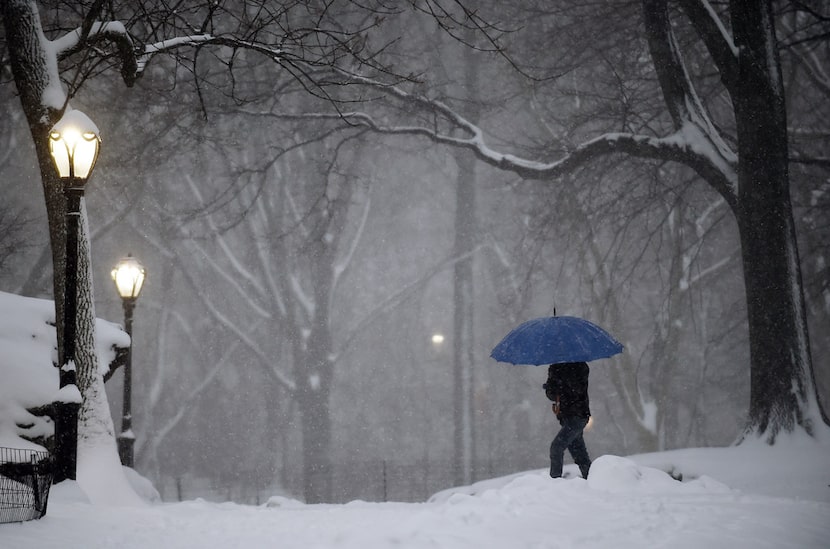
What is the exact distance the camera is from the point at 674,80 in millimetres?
11789

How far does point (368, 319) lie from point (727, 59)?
1629 centimetres

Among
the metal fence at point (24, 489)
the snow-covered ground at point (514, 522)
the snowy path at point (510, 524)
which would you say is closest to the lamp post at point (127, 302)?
the snow-covered ground at point (514, 522)

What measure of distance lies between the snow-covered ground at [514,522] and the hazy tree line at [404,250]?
7884 mm

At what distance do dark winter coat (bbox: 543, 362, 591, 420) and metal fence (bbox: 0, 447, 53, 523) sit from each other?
497 cm

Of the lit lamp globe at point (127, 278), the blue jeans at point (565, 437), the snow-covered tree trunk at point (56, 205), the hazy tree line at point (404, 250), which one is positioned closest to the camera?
the blue jeans at point (565, 437)

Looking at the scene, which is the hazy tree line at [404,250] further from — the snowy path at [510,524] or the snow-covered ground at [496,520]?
the snowy path at [510,524]

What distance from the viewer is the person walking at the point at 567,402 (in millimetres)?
7941

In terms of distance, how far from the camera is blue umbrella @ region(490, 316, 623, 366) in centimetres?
765

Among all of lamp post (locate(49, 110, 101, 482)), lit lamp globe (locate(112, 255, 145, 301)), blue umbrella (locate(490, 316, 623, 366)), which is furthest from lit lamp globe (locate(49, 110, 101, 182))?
lit lamp globe (locate(112, 255, 145, 301))

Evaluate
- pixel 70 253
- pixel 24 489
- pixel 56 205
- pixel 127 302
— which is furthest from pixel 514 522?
pixel 127 302

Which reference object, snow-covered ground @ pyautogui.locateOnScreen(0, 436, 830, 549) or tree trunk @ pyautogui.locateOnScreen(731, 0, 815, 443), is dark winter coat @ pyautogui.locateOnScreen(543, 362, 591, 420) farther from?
tree trunk @ pyautogui.locateOnScreen(731, 0, 815, 443)

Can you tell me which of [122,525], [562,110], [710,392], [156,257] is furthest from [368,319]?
[122,525]

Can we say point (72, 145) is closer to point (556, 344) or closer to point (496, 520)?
point (556, 344)

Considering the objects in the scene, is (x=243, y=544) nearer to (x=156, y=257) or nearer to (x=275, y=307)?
(x=275, y=307)
